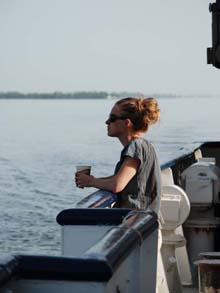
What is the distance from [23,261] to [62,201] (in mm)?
22805

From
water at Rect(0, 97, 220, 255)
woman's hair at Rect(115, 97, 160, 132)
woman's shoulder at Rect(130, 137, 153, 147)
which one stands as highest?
woman's hair at Rect(115, 97, 160, 132)

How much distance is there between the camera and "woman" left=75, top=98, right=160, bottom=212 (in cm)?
429

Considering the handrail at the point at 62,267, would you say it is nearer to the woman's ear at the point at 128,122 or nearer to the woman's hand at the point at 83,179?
the woman's hand at the point at 83,179

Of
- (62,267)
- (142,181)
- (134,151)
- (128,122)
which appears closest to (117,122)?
(128,122)

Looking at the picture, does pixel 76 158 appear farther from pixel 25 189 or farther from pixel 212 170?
pixel 212 170

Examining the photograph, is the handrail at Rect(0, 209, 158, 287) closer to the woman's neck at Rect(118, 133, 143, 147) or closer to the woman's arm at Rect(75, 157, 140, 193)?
the woman's arm at Rect(75, 157, 140, 193)

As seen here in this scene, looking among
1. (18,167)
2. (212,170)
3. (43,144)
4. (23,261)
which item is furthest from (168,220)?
(43,144)

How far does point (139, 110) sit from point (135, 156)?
0.23 metres

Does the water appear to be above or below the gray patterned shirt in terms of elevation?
below

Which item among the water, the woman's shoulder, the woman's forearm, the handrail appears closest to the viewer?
the handrail

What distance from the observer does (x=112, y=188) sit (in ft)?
13.9

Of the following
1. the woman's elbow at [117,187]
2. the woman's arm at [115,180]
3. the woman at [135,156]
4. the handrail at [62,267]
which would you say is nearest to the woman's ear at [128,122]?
the woman at [135,156]

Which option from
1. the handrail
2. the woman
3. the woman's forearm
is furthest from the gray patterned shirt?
the handrail

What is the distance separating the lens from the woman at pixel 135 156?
4293 mm
